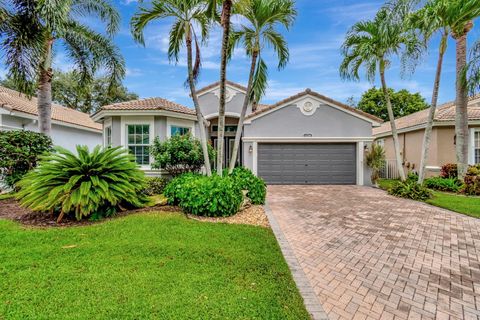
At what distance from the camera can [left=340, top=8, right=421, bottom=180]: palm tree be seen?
34.3 ft

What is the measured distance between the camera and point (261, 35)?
928 centimetres

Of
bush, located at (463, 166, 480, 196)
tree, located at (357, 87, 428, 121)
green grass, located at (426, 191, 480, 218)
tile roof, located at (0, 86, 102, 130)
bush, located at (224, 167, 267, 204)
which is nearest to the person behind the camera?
green grass, located at (426, 191, 480, 218)

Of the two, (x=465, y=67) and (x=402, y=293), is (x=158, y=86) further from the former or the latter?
(x=402, y=293)

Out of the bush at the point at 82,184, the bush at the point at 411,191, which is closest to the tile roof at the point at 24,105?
the bush at the point at 82,184

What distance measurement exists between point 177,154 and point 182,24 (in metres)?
4.38

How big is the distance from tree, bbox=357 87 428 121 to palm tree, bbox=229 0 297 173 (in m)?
28.8

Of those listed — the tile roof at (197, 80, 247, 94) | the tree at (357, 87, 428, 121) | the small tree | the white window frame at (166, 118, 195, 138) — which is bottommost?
the small tree

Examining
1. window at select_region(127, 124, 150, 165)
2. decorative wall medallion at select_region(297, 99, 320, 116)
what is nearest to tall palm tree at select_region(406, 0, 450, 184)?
decorative wall medallion at select_region(297, 99, 320, 116)

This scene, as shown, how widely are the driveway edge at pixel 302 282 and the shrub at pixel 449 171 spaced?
41.2 feet

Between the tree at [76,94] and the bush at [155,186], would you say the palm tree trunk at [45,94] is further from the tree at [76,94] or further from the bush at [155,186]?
the tree at [76,94]

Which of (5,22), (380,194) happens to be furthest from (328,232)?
(5,22)

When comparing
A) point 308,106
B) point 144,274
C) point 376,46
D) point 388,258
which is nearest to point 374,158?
point 308,106

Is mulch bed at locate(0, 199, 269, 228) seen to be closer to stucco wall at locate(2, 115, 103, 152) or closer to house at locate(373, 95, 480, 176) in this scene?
stucco wall at locate(2, 115, 103, 152)

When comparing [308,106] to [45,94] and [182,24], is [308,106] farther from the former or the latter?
[45,94]
